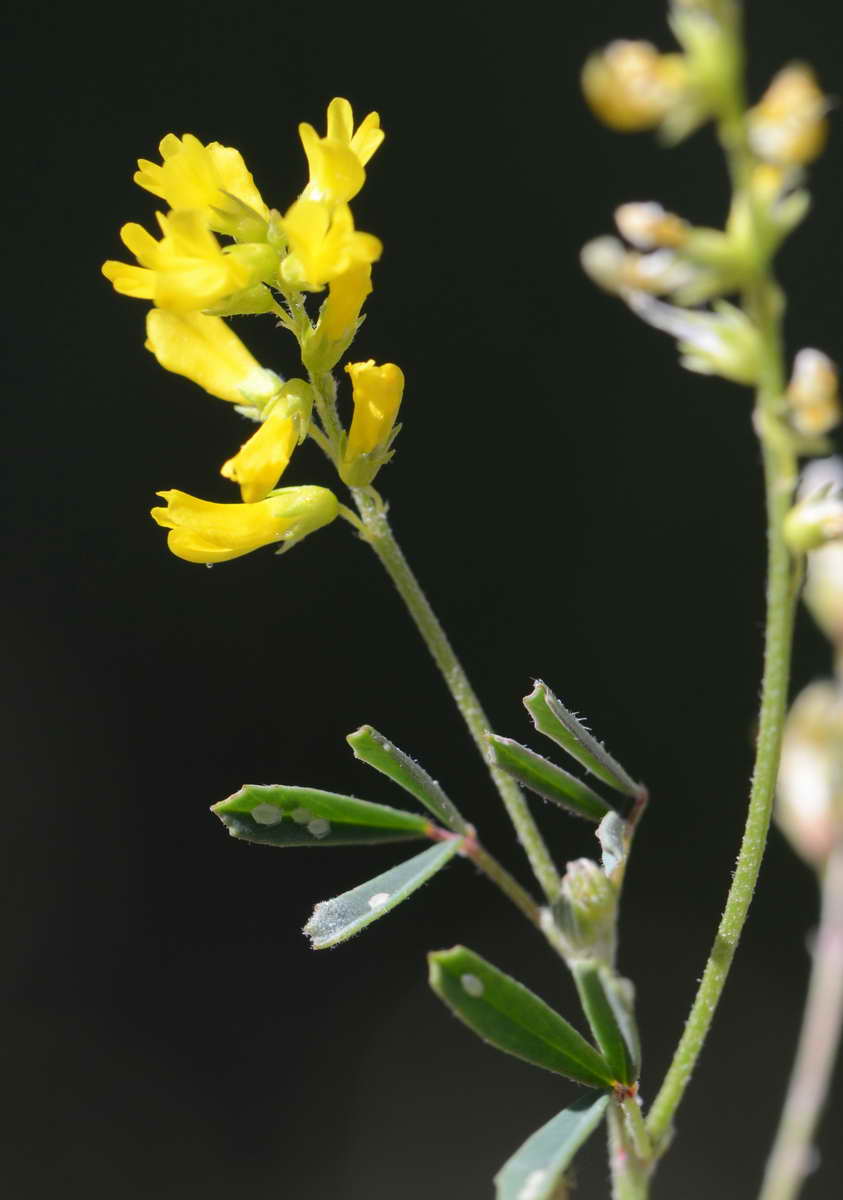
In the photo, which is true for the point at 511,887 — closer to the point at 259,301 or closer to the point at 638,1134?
the point at 638,1134

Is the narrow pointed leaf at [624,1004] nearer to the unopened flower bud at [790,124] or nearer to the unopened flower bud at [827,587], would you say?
the unopened flower bud at [827,587]

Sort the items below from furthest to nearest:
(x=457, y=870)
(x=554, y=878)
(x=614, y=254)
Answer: (x=457, y=870) → (x=554, y=878) → (x=614, y=254)

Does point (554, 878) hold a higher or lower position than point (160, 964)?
higher

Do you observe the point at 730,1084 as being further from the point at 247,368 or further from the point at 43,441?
the point at 247,368

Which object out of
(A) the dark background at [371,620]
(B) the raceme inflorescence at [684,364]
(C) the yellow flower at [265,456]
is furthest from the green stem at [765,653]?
(A) the dark background at [371,620]

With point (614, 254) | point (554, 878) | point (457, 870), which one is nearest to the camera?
point (614, 254)

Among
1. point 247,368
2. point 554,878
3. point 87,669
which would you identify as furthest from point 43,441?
point 554,878
